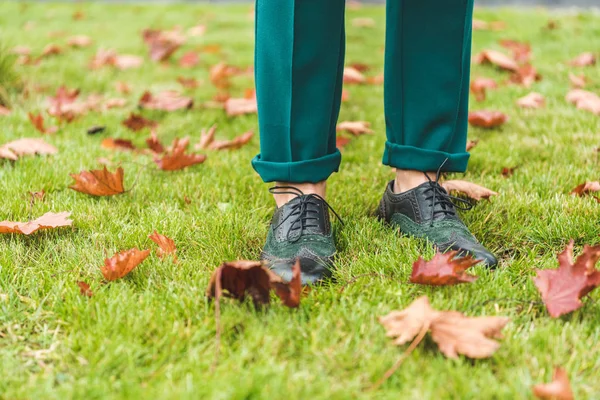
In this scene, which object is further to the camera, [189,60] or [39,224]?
[189,60]

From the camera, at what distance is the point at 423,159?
1.49 m

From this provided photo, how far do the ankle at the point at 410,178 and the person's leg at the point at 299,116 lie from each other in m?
0.21

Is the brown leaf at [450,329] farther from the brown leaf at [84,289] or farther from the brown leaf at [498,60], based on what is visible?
the brown leaf at [498,60]

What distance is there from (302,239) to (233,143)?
3.08 feet

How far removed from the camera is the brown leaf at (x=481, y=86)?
9.03ft

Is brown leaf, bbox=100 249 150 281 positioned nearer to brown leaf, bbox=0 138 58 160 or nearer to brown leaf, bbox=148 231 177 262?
brown leaf, bbox=148 231 177 262

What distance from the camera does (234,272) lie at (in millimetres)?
1101

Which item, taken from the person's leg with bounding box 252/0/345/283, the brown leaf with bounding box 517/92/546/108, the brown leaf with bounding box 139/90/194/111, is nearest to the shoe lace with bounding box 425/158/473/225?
the person's leg with bounding box 252/0/345/283

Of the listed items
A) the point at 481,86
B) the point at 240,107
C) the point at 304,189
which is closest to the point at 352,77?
the point at 481,86

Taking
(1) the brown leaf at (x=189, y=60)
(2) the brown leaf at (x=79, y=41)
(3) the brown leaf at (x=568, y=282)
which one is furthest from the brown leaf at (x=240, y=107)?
(2) the brown leaf at (x=79, y=41)

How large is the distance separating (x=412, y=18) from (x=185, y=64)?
7.68 ft

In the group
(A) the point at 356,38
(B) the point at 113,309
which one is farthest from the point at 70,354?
(A) the point at 356,38

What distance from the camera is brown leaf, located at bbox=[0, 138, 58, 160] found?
1.93 m

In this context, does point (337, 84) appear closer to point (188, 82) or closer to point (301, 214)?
point (301, 214)
